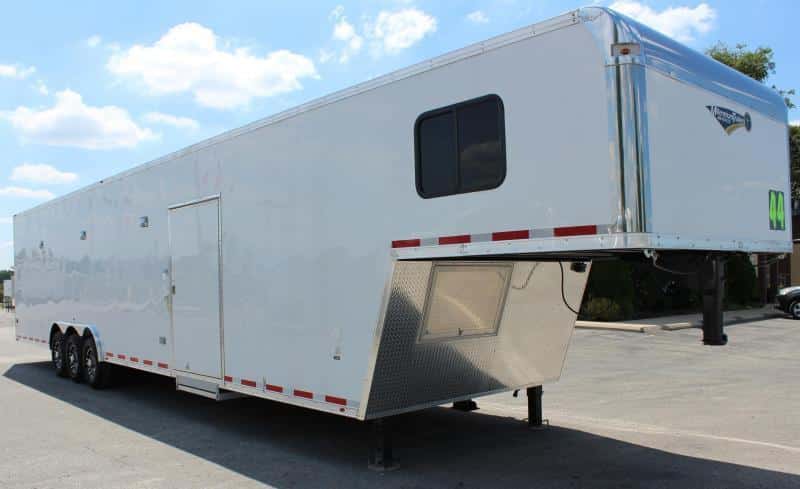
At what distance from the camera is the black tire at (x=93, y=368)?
401 inches

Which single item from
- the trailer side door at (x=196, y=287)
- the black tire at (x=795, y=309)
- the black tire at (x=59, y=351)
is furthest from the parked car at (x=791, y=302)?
the black tire at (x=59, y=351)

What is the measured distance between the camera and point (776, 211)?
5.44 m

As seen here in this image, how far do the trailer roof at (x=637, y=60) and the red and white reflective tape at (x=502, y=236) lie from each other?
102 centimetres

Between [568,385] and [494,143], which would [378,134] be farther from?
[568,385]

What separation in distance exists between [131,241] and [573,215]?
6.68 m

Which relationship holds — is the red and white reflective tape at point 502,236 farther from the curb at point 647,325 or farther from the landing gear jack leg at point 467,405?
the curb at point 647,325

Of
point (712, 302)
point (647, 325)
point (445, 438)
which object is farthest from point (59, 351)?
point (647, 325)

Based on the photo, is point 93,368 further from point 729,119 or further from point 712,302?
point 729,119

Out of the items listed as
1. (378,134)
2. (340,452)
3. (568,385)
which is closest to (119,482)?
(340,452)

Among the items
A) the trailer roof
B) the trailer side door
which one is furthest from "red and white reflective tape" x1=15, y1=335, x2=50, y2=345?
the trailer roof

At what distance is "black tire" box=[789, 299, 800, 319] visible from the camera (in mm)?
19328

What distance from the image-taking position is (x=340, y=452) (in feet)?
21.5

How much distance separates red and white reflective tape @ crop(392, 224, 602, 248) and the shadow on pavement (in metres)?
1.94

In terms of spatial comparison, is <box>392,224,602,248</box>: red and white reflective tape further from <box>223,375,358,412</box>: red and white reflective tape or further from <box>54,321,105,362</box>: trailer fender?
<box>54,321,105,362</box>: trailer fender
